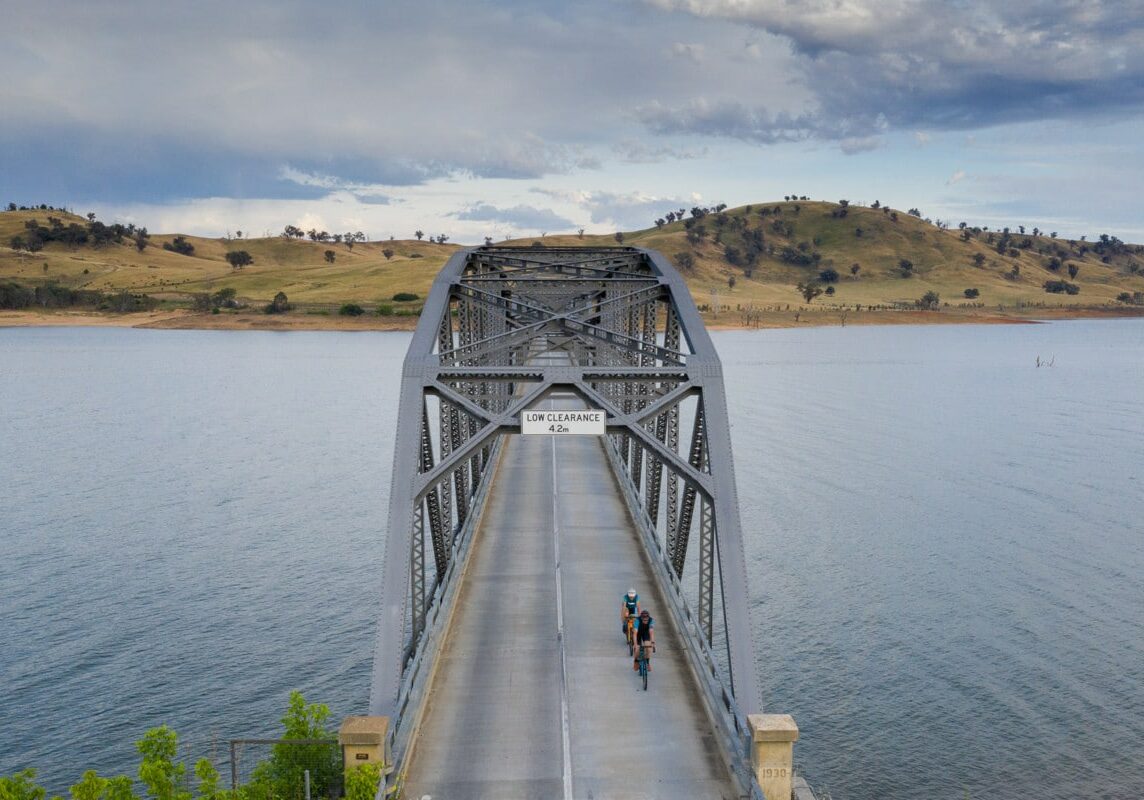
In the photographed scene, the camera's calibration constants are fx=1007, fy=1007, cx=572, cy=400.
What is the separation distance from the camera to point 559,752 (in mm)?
15242

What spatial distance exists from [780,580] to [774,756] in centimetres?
2477

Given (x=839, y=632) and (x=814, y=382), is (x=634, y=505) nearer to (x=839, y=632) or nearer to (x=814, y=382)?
(x=839, y=632)

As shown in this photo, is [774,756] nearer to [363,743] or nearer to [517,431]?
[363,743]

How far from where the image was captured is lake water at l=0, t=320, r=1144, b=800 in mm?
25938

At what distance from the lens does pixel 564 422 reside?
18.1m

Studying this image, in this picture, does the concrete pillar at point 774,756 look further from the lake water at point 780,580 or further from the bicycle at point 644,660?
the lake water at point 780,580

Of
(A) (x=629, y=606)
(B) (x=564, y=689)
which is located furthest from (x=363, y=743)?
(A) (x=629, y=606)

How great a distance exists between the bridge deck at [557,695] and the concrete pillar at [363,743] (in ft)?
2.61

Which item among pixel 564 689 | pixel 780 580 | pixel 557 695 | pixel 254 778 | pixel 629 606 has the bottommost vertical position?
pixel 780 580

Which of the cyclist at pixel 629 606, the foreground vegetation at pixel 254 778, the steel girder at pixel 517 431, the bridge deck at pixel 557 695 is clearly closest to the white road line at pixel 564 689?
the bridge deck at pixel 557 695

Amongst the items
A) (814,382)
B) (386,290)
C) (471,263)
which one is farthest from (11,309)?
(471,263)

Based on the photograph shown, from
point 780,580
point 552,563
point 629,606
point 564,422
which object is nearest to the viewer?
point 564,422

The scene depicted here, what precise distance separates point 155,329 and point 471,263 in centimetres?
15105

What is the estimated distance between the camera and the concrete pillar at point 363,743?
13664 mm
